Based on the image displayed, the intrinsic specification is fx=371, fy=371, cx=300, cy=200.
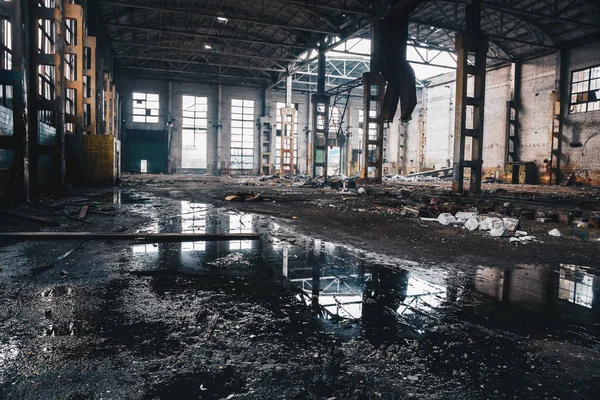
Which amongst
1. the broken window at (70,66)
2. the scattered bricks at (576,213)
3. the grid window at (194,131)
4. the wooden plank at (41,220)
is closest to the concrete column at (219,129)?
the grid window at (194,131)

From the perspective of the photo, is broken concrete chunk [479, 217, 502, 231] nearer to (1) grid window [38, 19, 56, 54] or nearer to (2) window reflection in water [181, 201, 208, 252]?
(2) window reflection in water [181, 201, 208, 252]

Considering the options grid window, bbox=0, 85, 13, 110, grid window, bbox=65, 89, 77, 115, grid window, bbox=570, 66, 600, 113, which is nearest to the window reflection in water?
grid window, bbox=0, 85, 13, 110

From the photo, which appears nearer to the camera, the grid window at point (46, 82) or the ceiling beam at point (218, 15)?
the grid window at point (46, 82)

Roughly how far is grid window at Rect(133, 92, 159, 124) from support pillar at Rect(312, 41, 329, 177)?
48.0ft

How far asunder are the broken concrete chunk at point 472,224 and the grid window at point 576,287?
1912 mm

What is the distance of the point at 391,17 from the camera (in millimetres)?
11039

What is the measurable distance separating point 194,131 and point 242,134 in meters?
3.90

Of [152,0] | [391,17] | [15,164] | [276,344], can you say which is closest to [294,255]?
[276,344]

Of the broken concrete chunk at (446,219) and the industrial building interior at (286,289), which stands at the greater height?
the broken concrete chunk at (446,219)

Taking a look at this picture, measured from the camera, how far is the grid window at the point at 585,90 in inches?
709

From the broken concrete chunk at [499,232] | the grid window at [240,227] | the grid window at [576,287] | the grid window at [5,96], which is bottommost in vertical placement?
the grid window at [576,287]

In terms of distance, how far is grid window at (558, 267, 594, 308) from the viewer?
2.26m

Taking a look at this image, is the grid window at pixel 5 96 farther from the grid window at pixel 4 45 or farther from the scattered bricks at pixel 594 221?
the scattered bricks at pixel 594 221

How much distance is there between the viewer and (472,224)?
500 cm
